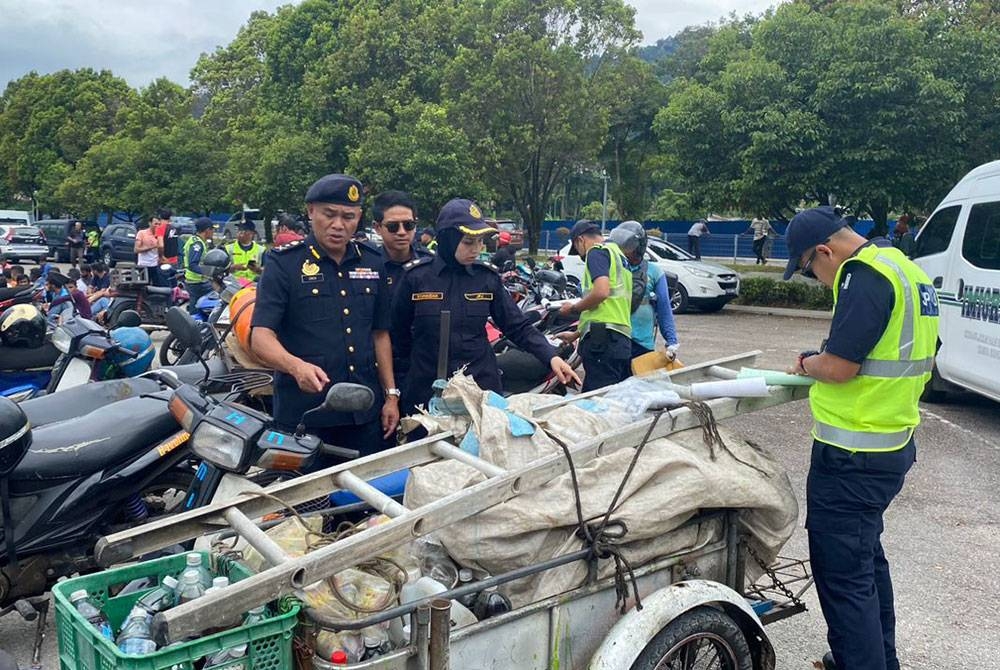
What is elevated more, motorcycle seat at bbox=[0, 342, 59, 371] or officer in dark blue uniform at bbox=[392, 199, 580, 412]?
officer in dark blue uniform at bbox=[392, 199, 580, 412]

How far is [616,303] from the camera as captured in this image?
5523 mm

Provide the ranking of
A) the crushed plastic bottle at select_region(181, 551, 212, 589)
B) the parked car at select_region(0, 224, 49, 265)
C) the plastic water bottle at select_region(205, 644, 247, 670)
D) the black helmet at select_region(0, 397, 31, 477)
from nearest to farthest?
1. the plastic water bottle at select_region(205, 644, 247, 670)
2. the crushed plastic bottle at select_region(181, 551, 212, 589)
3. the black helmet at select_region(0, 397, 31, 477)
4. the parked car at select_region(0, 224, 49, 265)

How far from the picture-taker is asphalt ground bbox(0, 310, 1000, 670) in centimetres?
358

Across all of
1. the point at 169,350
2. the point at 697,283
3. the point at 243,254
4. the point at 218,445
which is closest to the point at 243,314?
the point at 218,445

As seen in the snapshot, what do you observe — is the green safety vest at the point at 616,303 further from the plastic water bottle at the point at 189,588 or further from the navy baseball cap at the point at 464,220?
the plastic water bottle at the point at 189,588

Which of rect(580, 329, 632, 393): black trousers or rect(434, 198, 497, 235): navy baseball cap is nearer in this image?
rect(434, 198, 497, 235): navy baseball cap

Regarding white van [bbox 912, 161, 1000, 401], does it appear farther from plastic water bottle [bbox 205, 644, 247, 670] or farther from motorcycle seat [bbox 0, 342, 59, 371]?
motorcycle seat [bbox 0, 342, 59, 371]

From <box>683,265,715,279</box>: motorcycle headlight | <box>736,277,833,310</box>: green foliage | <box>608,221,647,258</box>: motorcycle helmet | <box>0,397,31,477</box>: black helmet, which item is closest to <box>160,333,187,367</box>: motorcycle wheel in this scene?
<box>608,221,647,258</box>: motorcycle helmet

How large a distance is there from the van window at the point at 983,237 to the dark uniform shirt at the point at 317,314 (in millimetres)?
5488

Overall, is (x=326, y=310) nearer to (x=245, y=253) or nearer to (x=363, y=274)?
(x=363, y=274)

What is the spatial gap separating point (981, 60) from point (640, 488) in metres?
15.2

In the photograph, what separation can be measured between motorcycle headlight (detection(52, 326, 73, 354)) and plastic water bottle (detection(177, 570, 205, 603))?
3.22m

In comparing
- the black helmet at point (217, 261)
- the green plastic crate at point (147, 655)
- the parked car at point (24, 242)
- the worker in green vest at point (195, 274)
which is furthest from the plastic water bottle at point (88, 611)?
the parked car at point (24, 242)

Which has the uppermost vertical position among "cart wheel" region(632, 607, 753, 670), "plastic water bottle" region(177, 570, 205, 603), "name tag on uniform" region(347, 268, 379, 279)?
A: "name tag on uniform" region(347, 268, 379, 279)
